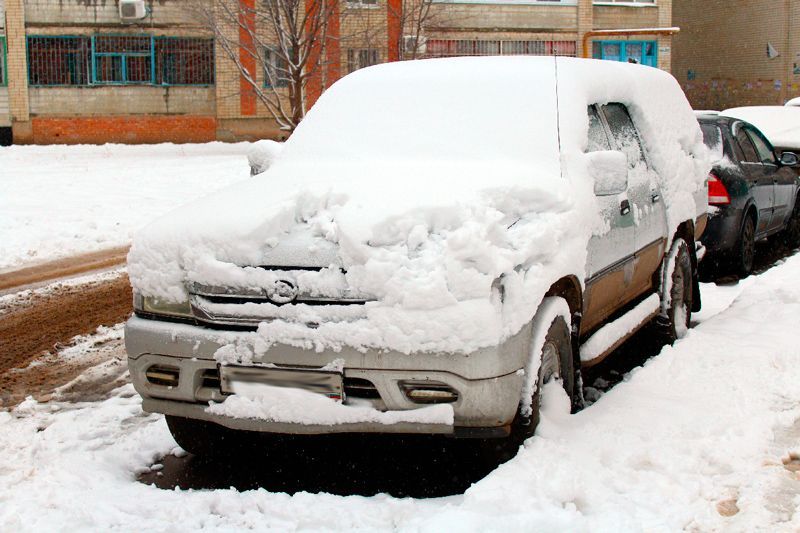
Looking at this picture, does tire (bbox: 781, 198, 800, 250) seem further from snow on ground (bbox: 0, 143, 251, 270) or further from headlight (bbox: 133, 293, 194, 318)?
headlight (bbox: 133, 293, 194, 318)

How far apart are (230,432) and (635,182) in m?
2.72

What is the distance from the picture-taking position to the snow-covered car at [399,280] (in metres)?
3.98

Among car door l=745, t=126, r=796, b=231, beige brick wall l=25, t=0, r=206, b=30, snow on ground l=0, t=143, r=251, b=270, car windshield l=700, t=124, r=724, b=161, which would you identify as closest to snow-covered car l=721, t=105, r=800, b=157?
car door l=745, t=126, r=796, b=231

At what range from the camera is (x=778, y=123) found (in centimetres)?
1684

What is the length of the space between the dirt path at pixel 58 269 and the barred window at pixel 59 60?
73.7 feet

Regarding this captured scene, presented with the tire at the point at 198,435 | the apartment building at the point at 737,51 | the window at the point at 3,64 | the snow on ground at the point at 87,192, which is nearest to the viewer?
the tire at the point at 198,435

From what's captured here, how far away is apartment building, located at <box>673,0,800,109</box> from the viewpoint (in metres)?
40.0

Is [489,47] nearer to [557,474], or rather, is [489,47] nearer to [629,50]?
[629,50]

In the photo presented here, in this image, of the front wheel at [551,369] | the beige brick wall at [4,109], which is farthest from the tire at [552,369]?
the beige brick wall at [4,109]

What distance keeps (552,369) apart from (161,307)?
1.75 m

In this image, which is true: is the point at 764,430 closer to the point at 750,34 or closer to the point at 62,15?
the point at 62,15

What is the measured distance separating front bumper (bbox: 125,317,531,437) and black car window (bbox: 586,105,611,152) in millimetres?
1731

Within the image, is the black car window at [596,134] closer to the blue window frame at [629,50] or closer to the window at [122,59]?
the window at [122,59]

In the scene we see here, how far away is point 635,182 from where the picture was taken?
595cm
